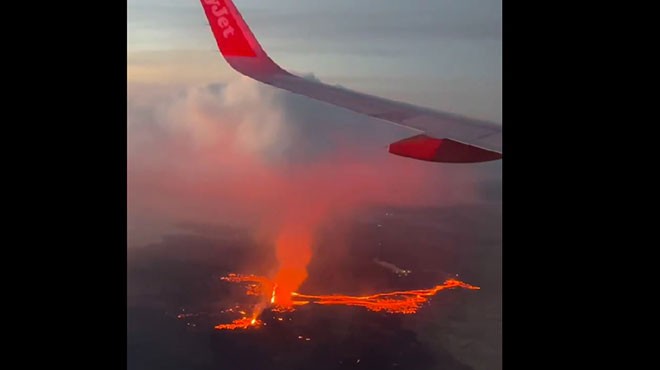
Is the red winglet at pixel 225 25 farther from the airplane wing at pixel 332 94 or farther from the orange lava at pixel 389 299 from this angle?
the orange lava at pixel 389 299

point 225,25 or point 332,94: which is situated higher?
point 225,25

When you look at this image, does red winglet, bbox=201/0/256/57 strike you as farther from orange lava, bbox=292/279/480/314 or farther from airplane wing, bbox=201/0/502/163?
orange lava, bbox=292/279/480/314

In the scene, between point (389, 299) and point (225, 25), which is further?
point (389, 299)

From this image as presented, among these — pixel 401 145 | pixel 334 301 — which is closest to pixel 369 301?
pixel 334 301

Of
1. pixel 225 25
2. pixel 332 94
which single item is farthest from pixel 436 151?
pixel 225 25

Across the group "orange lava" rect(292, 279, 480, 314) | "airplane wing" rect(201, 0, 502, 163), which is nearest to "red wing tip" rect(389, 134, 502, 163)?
"airplane wing" rect(201, 0, 502, 163)

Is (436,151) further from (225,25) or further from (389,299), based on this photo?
(225,25)

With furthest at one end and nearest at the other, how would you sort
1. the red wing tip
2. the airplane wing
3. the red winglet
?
the red wing tip
the red winglet
the airplane wing

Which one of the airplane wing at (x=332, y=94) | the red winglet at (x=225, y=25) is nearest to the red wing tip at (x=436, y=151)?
the airplane wing at (x=332, y=94)
